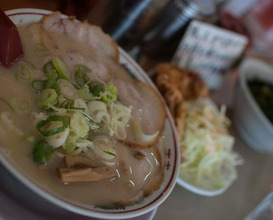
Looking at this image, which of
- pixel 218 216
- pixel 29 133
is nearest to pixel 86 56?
pixel 29 133

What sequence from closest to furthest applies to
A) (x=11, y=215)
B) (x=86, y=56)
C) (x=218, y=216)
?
(x=11, y=215)
(x=86, y=56)
(x=218, y=216)

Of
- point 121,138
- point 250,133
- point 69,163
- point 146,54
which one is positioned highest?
point 69,163

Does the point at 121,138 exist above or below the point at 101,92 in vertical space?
below

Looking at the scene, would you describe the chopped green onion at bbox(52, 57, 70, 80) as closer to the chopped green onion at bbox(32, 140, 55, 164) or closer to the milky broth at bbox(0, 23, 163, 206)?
the milky broth at bbox(0, 23, 163, 206)

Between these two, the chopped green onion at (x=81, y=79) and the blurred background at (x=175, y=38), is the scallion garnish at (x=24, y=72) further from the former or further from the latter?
the blurred background at (x=175, y=38)

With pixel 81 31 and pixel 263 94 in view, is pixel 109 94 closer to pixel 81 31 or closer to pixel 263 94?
pixel 81 31

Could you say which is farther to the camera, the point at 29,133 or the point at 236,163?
the point at 236,163

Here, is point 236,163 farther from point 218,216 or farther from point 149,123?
point 149,123
